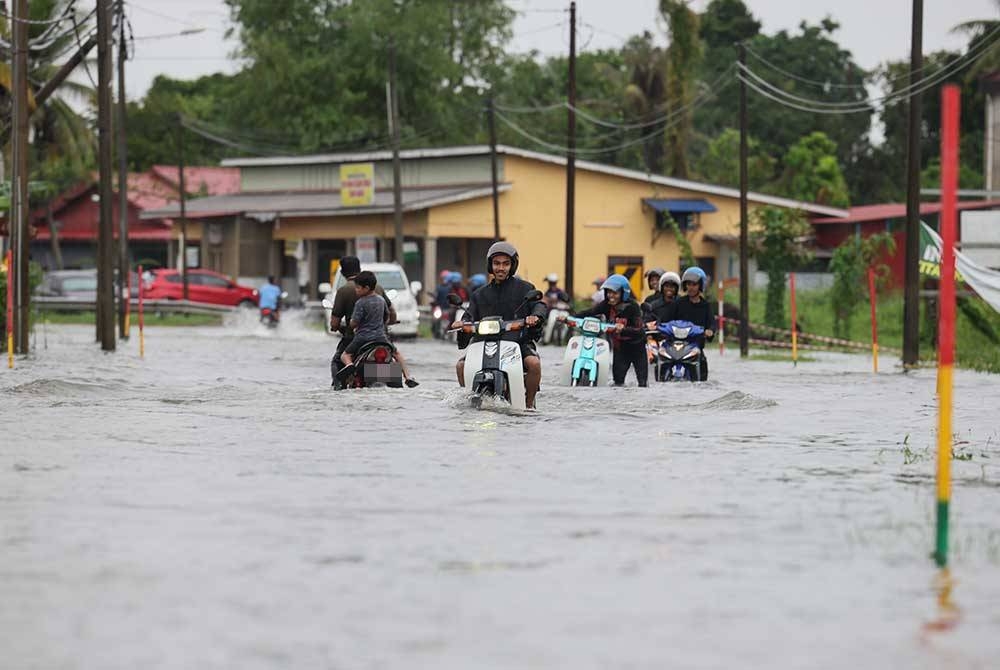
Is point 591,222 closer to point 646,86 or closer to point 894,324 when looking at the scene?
point 646,86

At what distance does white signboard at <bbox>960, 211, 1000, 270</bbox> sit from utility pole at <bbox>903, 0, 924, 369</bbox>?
1645 millimetres

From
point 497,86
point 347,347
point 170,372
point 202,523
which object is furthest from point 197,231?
point 202,523

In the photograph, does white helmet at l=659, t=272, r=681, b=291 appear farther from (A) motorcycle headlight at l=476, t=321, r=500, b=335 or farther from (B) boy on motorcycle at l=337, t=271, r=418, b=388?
(A) motorcycle headlight at l=476, t=321, r=500, b=335

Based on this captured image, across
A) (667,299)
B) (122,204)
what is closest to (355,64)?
(122,204)

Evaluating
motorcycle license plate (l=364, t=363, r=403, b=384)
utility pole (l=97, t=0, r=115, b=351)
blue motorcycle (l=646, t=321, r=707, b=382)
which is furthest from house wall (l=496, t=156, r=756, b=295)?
motorcycle license plate (l=364, t=363, r=403, b=384)

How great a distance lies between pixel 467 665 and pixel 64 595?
219 cm

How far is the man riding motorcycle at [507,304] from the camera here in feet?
55.7

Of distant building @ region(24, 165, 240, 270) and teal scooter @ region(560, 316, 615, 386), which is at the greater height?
distant building @ region(24, 165, 240, 270)

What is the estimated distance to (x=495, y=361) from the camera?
16.8m

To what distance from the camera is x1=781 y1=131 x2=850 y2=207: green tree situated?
241 feet

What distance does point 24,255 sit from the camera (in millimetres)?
31703

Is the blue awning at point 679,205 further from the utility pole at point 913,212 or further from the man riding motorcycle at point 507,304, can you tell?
the man riding motorcycle at point 507,304

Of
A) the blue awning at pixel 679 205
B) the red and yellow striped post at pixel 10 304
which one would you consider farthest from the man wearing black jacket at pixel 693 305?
the blue awning at pixel 679 205

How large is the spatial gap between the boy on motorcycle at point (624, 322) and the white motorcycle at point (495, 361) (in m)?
3.34
